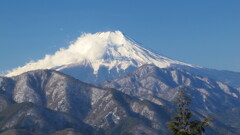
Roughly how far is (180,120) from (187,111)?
225 cm

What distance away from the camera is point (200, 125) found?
92.9 meters

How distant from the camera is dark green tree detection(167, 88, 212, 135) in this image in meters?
93.6

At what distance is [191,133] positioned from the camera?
9381cm

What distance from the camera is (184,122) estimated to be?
310ft

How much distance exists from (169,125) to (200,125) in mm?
6932

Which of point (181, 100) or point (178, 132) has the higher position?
point (181, 100)

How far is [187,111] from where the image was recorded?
95.8 m

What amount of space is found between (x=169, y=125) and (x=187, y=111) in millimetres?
4649

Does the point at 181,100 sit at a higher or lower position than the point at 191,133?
higher

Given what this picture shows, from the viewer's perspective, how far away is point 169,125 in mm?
97250

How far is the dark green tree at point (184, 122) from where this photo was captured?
93.6 meters

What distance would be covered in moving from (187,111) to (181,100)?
338 cm

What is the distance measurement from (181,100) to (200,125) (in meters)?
7.58

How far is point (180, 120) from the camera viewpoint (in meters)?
96.2
